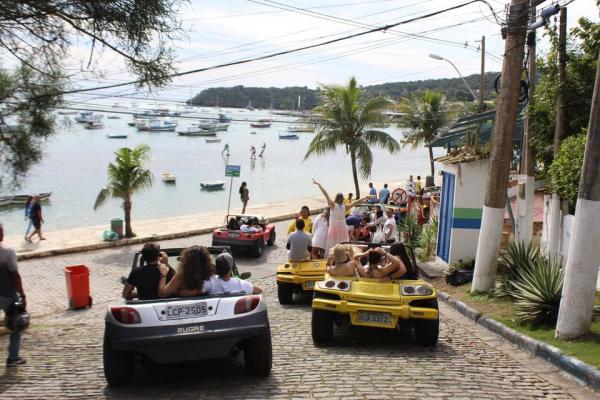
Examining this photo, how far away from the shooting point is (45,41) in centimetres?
916

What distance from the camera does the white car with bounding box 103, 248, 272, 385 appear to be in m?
6.47

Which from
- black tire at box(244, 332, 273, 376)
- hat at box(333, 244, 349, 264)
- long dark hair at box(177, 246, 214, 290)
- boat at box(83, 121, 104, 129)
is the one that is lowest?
black tire at box(244, 332, 273, 376)

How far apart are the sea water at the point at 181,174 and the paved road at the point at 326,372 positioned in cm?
576

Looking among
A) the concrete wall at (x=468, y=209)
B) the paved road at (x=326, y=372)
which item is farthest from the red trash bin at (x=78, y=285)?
the concrete wall at (x=468, y=209)

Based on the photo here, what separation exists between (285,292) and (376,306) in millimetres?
4013

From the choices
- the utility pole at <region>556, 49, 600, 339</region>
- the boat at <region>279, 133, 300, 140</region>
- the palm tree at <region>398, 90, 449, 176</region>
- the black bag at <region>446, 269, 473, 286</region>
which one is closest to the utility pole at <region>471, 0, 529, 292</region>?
the black bag at <region>446, 269, 473, 286</region>

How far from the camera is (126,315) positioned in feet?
21.6

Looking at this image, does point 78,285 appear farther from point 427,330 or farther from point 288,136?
point 288,136

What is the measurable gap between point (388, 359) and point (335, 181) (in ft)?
224

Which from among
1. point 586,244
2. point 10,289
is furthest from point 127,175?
point 586,244

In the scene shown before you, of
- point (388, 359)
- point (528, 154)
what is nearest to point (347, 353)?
point (388, 359)

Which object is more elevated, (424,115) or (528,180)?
(424,115)

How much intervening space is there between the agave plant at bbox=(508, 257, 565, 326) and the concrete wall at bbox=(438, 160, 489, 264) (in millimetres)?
5065

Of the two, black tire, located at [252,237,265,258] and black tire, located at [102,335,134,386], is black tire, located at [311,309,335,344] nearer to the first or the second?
black tire, located at [102,335,134,386]
